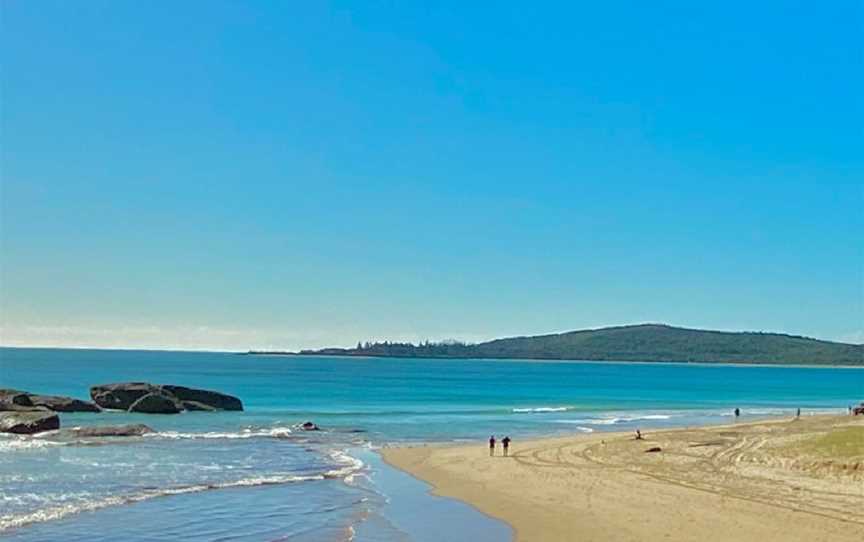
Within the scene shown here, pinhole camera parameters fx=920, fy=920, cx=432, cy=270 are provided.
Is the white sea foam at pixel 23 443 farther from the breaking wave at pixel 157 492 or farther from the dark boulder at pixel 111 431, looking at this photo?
the breaking wave at pixel 157 492

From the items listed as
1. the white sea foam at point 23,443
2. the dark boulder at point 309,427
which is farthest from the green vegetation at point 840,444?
the white sea foam at point 23,443

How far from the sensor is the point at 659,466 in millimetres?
38500

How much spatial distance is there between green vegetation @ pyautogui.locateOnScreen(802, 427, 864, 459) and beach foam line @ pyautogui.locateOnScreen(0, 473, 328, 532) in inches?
737

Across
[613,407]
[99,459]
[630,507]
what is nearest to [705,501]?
[630,507]

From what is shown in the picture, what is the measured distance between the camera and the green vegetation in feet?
107

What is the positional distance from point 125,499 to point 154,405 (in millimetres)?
44992

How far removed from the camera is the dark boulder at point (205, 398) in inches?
3068

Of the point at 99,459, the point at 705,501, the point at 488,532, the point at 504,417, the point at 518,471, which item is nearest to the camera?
the point at 488,532

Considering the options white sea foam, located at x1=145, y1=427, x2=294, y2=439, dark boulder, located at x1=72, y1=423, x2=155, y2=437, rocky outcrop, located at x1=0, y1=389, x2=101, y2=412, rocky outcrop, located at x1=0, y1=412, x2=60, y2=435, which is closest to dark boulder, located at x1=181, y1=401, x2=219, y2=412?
rocky outcrop, located at x1=0, y1=389, x2=101, y2=412

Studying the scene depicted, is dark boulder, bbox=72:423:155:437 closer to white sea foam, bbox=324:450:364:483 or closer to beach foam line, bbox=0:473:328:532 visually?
white sea foam, bbox=324:450:364:483

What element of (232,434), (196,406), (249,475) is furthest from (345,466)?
(196,406)

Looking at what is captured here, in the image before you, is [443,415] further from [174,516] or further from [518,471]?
[174,516]

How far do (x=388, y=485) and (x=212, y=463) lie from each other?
9.95 meters

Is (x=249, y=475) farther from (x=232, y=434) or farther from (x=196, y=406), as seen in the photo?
(x=196, y=406)
